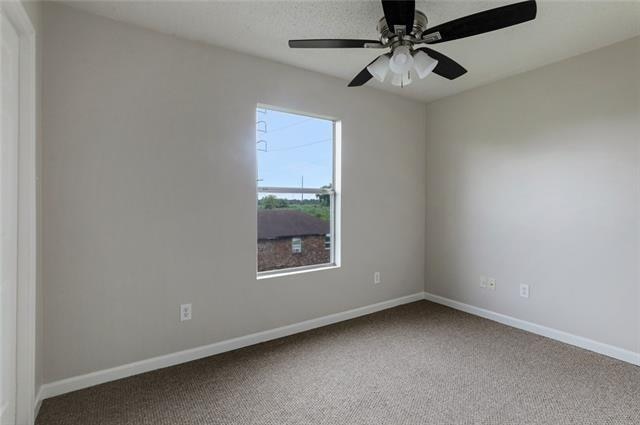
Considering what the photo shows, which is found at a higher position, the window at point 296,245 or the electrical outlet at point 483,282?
the window at point 296,245

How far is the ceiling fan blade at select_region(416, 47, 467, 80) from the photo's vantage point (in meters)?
2.04

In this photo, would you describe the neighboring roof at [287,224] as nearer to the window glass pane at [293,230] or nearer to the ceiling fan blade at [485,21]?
the window glass pane at [293,230]

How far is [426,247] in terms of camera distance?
4.15 meters

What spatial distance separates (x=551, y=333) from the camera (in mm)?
2996

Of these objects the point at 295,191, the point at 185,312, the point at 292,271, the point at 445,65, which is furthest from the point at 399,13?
the point at 185,312

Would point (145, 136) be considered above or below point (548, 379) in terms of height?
above

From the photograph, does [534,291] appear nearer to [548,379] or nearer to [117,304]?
[548,379]

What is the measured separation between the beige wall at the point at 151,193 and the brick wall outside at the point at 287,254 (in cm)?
16

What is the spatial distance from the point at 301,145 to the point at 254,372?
200 cm

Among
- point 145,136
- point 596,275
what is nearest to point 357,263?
point 596,275

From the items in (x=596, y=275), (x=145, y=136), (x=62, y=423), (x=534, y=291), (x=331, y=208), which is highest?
(x=145, y=136)

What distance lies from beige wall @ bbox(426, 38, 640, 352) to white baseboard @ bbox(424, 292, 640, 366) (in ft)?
0.16

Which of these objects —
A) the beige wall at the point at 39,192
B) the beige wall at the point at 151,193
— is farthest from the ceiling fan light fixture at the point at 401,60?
the beige wall at the point at 39,192

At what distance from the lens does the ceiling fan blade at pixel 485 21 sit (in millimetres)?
1542
